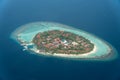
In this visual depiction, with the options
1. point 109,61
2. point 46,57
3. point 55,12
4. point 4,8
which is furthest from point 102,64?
point 4,8

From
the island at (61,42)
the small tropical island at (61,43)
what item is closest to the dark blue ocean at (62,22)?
the island at (61,42)

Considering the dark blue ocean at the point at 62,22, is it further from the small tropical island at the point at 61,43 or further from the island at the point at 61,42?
the small tropical island at the point at 61,43

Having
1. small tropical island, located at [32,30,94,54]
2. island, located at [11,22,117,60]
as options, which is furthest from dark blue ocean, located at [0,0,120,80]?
small tropical island, located at [32,30,94,54]

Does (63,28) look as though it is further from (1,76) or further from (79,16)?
(1,76)

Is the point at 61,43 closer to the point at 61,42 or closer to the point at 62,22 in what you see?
the point at 61,42

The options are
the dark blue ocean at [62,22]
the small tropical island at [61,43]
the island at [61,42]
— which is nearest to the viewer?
the dark blue ocean at [62,22]

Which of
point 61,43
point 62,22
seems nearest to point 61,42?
point 61,43

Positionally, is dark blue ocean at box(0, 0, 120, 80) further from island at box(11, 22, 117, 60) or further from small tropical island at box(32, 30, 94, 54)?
small tropical island at box(32, 30, 94, 54)
